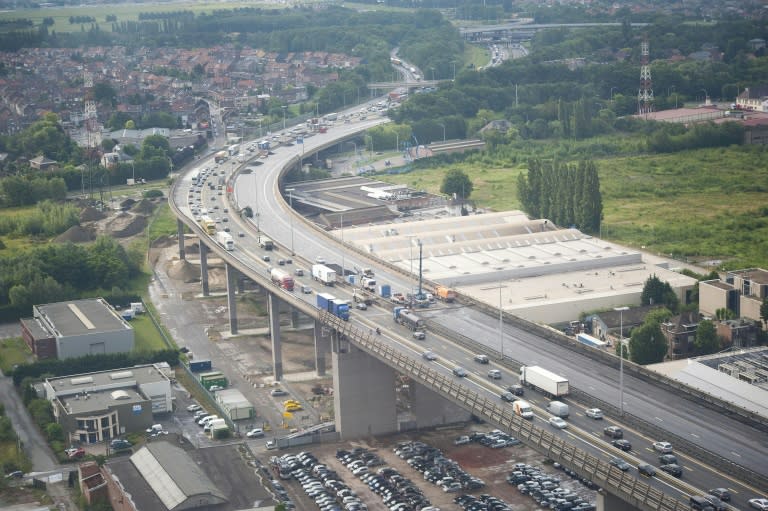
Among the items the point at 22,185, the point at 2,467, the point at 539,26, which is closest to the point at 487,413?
the point at 2,467

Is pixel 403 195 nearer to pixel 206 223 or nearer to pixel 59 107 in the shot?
pixel 206 223

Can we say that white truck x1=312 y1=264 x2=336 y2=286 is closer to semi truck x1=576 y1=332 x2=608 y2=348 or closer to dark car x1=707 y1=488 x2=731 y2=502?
semi truck x1=576 y1=332 x2=608 y2=348

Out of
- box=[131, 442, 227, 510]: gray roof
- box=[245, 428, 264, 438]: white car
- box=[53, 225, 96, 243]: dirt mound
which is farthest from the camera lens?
box=[53, 225, 96, 243]: dirt mound

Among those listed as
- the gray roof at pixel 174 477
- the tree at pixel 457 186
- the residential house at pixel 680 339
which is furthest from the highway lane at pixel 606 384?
the tree at pixel 457 186

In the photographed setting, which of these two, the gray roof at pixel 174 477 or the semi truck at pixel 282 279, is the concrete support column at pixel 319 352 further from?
the gray roof at pixel 174 477

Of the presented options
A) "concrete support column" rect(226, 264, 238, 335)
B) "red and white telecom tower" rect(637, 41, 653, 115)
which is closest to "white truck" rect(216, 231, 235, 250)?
"concrete support column" rect(226, 264, 238, 335)

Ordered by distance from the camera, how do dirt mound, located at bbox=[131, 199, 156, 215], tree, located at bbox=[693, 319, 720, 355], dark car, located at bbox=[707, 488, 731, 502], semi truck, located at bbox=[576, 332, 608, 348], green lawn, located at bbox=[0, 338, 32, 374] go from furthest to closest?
dirt mound, located at bbox=[131, 199, 156, 215] < green lawn, located at bbox=[0, 338, 32, 374] < tree, located at bbox=[693, 319, 720, 355] < semi truck, located at bbox=[576, 332, 608, 348] < dark car, located at bbox=[707, 488, 731, 502]
